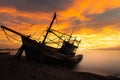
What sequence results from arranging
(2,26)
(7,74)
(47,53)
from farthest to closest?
(47,53)
(2,26)
(7,74)

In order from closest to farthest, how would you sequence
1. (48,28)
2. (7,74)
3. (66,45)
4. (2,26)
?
(7,74)
(2,26)
(48,28)
(66,45)

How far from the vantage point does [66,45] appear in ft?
125

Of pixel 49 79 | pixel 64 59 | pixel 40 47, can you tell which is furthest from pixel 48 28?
pixel 49 79

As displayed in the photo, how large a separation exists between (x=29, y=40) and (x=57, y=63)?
24.6 feet

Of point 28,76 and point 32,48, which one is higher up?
point 32,48

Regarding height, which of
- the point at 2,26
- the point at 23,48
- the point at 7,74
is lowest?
the point at 7,74

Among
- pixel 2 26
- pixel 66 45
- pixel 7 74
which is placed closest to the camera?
pixel 7 74

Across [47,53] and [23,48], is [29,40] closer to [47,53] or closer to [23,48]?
[23,48]

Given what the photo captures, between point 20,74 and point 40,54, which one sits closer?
point 20,74

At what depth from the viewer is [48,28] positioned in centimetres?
Answer: 3114

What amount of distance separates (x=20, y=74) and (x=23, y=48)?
13.0 metres

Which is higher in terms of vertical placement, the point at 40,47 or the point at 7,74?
the point at 40,47

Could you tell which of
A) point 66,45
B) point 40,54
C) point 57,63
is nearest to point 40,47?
point 40,54

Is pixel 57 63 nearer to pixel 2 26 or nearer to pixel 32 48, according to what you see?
pixel 32 48
